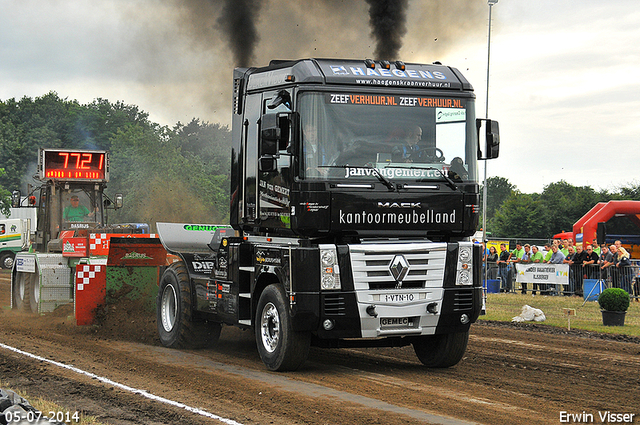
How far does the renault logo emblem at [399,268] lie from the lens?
887 cm

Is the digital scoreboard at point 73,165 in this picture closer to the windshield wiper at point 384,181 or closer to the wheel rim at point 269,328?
the wheel rim at point 269,328

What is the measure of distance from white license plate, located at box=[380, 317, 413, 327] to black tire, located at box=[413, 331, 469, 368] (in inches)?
35.6

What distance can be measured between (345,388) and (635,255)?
28.7m

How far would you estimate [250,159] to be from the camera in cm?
995

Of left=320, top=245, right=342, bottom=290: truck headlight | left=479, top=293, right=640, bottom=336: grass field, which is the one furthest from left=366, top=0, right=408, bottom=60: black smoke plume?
left=479, top=293, right=640, bottom=336: grass field

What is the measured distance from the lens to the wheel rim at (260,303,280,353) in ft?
30.3

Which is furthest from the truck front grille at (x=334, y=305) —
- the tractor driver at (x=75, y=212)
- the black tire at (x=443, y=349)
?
the tractor driver at (x=75, y=212)

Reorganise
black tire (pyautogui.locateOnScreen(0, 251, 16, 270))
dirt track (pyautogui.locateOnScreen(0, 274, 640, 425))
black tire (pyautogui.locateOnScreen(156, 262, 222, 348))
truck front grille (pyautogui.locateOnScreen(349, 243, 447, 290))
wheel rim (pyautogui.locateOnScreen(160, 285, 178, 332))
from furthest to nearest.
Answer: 1. black tire (pyautogui.locateOnScreen(0, 251, 16, 270))
2. wheel rim (pyautogui.locateOnScreen(160, 285, 178, 332))
3. black tire (pyautogui.locateOnScreen(156, 262, 222, 348))
4. truck front grille (pyautogui.locateOnScreen(349, 243, 447, 290))
5. dirt track (pyautogui.locateOnScreen(0, 274, 640, 425))

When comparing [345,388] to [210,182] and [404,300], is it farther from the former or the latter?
[210,182]

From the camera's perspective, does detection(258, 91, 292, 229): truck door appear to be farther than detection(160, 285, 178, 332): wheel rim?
No

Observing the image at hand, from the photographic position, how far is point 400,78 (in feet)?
30.2

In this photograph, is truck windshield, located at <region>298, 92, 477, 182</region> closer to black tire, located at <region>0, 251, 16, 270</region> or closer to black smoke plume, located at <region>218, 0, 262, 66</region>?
black smoke plume, located at <region>218, 0, 262, 66</region>

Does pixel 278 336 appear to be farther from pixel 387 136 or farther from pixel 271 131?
pixel 387 136

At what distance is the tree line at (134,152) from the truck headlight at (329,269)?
705 cm
